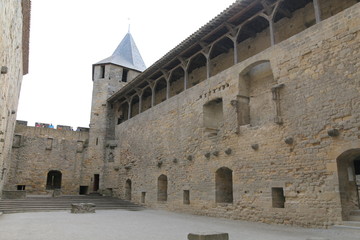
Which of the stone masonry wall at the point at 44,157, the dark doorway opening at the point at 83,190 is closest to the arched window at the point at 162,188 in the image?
the dark doorway opening at the point at 83,190

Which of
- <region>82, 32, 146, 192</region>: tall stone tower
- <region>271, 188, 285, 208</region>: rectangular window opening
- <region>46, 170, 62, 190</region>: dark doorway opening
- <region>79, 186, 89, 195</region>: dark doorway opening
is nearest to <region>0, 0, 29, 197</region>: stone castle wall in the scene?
<region>271, 188, 285, 208</region>: rectangular window opening

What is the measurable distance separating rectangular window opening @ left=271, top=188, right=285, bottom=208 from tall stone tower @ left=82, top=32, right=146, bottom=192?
45.6 ft

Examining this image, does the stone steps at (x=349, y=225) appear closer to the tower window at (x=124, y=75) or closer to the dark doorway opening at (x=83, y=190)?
the dark doorway opening at (x=83, y=190)

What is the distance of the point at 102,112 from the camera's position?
72.9 ft

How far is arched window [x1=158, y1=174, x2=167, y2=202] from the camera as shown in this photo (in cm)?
1512

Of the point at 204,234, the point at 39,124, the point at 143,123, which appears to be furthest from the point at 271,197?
the point at 39,124

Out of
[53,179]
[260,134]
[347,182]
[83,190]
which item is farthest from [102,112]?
[347,182]

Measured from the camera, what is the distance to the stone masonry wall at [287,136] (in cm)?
767

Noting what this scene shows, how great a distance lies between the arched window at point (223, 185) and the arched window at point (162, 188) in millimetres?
4326

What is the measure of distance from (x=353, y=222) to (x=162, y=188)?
9.78 meters

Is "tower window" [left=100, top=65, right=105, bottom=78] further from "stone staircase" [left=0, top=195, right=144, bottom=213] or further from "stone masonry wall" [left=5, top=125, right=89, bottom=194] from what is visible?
"stone staircase" [left=0, top=195, right=144, bottom=213]

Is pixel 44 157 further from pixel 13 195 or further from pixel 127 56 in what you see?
pixel 127 56

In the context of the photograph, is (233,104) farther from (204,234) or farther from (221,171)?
(204,234)

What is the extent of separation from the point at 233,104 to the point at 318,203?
4.65m
